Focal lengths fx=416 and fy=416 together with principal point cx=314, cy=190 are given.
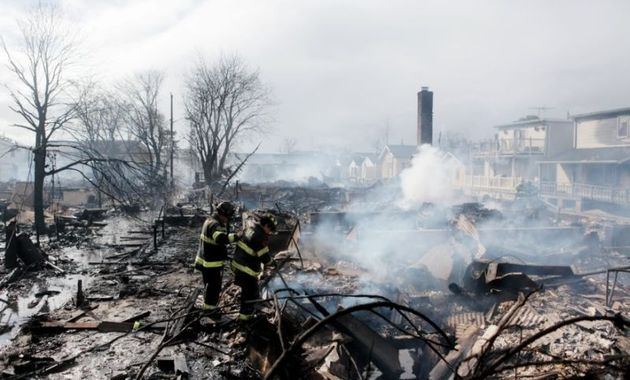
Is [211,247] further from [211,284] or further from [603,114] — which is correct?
[603,114]

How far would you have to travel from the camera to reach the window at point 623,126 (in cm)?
3004

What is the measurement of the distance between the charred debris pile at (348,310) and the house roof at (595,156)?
1709 cm

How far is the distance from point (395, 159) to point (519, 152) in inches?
863

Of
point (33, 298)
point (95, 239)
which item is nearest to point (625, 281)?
point (33, 298)

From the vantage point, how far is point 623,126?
99.6ft

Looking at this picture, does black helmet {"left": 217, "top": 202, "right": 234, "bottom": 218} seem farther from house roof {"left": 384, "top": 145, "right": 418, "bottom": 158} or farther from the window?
house roof {"left": 384, "top": 145, "right": 418, "bottom": 158}

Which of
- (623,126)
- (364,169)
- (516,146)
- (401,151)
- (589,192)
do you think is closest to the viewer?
(589,192)

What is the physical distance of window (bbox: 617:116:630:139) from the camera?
3004cm

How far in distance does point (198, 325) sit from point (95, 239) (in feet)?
41.4

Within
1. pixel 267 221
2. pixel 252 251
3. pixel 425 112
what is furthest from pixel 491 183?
pixel 252 251

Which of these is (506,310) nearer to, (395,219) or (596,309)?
(596,309)

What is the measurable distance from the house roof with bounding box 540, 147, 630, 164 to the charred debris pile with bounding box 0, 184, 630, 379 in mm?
17093

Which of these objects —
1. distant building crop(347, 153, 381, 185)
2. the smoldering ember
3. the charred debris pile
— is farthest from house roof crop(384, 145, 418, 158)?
the charred debris pile

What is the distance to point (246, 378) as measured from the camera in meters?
5.28
